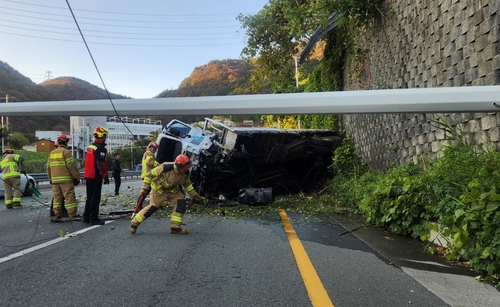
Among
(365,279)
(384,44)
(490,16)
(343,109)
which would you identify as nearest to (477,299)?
(365,279)

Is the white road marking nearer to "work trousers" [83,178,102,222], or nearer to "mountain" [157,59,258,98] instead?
"work trousers" [83,178,102,222]

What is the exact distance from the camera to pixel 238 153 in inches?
428

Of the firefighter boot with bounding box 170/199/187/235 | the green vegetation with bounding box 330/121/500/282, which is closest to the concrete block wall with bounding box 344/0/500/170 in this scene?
the green vegetation with bounding box 330/121/500/282

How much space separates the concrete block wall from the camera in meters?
5.59

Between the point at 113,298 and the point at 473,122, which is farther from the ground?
the point at 473,122

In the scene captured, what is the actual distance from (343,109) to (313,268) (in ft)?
7.83

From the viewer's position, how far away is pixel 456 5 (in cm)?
641

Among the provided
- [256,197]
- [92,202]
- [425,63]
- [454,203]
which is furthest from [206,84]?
[256,197]

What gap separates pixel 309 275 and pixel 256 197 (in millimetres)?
6274

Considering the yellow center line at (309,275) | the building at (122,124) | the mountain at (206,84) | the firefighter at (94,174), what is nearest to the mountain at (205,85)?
the mountain at (206,84)

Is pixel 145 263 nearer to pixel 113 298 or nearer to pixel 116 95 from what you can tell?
pixel 113 298

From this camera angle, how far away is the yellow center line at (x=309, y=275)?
10.7 ft

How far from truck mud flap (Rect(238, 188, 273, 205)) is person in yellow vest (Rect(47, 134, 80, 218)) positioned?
167 inches

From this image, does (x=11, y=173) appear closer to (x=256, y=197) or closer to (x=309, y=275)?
(x=256, y=197)
